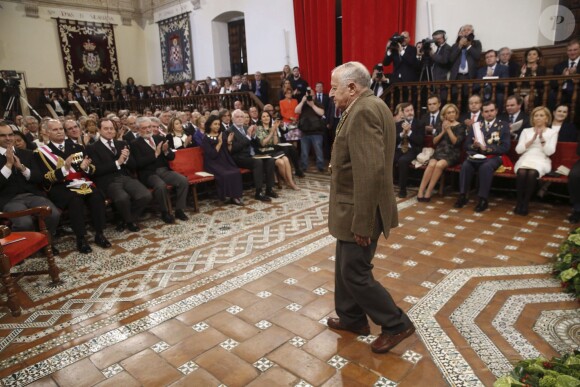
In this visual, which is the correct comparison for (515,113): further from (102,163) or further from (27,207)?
(27,207)

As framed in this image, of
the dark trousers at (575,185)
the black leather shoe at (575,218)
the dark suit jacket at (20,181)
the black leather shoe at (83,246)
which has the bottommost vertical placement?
the black leather shoe at (575,218)

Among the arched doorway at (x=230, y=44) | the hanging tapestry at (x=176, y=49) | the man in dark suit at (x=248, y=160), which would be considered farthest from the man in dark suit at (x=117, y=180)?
the hanging tapestry at (x=176, y=49)

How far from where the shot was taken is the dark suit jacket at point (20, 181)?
13.0 feet

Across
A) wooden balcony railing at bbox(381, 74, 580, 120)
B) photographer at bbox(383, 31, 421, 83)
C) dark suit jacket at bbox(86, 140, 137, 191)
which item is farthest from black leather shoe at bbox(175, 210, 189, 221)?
photographer at bbox(383, 31, 421, 83)

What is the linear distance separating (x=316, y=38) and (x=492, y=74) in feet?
14.0

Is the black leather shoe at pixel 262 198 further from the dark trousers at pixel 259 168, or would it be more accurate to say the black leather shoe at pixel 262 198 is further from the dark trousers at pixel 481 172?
the dark trousers at pixel 481 172

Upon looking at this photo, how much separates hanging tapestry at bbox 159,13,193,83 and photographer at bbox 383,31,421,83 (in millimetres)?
7868

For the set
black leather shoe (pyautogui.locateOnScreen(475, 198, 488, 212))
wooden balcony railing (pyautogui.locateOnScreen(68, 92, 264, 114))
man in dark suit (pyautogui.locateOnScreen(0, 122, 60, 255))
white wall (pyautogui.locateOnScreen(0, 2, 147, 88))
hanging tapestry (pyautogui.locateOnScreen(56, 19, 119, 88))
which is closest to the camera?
man in dark suit (pyautogui.locateOnScreen(0, 122, 60, 255))

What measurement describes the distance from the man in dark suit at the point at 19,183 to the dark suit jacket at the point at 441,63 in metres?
5.87

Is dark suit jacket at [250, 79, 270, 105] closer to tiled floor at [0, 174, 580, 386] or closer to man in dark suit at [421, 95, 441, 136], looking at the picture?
man in dark suit at [421, 95, 441, 136]

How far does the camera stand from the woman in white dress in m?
4.71

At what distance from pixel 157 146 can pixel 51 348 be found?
314cm

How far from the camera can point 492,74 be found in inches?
241

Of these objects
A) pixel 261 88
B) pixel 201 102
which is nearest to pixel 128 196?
pixel 201 102
